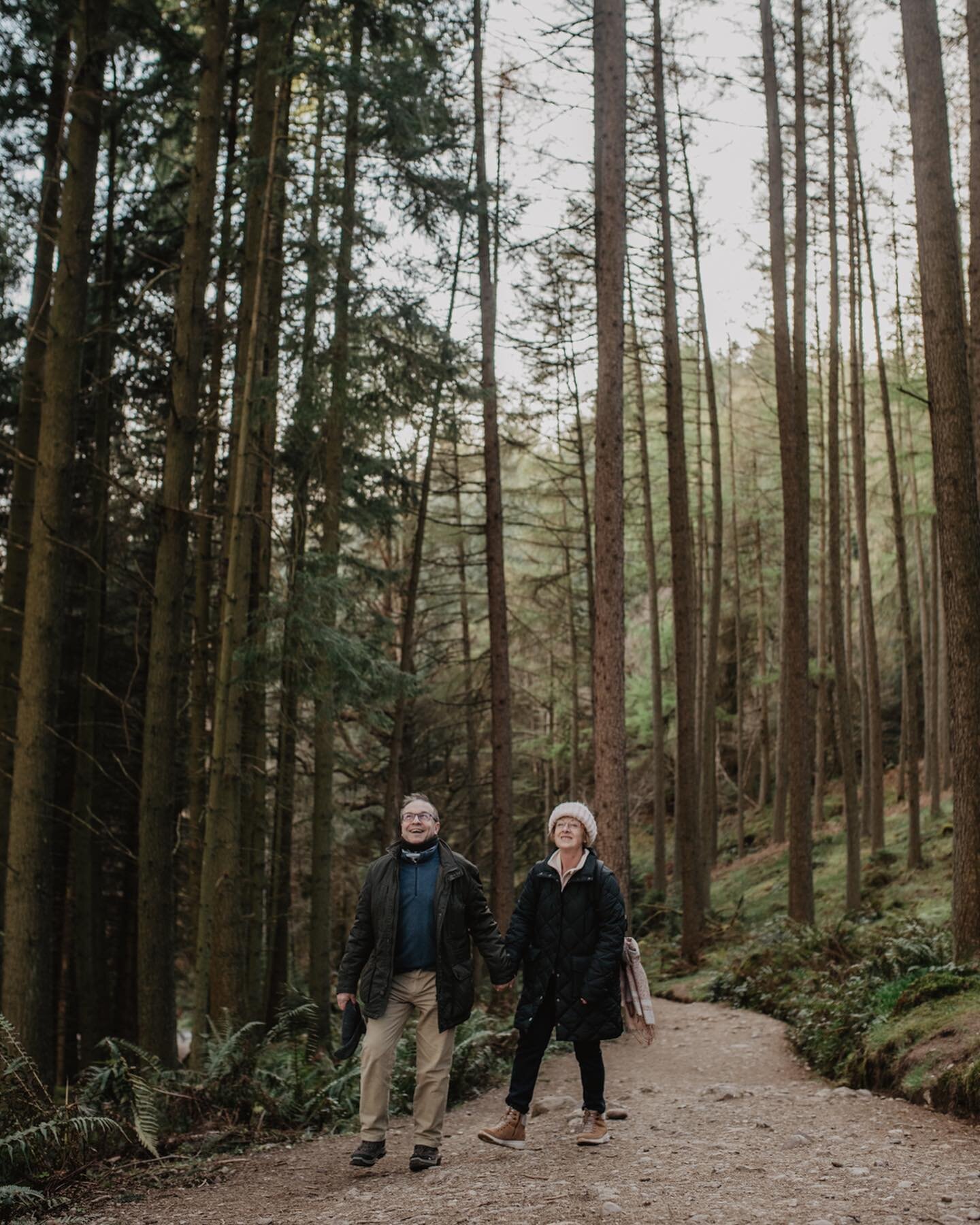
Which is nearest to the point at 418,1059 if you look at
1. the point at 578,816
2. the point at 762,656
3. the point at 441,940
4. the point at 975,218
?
the point at 441,940

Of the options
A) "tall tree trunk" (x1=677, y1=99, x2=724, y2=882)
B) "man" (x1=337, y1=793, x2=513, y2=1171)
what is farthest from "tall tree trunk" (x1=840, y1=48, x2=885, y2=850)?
"man" (x1=337, y1=793, x2=513, y2=1171)

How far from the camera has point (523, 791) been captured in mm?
30047

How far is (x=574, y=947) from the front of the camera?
5848mm

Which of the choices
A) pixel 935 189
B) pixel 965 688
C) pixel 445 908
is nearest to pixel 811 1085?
pixel 965 688

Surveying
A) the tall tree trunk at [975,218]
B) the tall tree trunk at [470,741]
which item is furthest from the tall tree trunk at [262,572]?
the tall tree trunk at [975,218]

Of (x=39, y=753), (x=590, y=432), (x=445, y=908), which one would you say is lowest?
(x=445, y=908)

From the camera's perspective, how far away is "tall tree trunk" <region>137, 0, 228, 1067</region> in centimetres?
940

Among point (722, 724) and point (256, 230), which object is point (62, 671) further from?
point (722, 724)

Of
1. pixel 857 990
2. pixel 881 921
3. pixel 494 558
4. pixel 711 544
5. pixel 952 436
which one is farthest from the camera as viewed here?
pixel 711 544

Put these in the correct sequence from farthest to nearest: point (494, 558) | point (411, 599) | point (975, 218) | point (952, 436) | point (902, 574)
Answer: point (902, 574) → point (411, 599) → point (494, 558) → point (952, 436) → point (975, 218)

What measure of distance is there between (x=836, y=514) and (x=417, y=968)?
15181 mm

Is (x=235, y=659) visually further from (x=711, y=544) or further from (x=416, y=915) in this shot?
(x=711, y=544)

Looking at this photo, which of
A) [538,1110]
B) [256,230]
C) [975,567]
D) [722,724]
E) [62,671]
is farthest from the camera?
[722,724]

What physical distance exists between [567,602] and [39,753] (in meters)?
17.6
